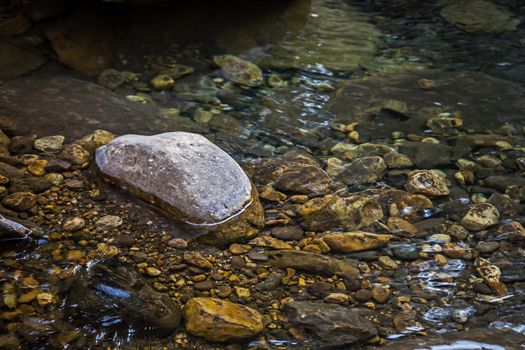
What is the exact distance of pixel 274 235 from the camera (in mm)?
3318

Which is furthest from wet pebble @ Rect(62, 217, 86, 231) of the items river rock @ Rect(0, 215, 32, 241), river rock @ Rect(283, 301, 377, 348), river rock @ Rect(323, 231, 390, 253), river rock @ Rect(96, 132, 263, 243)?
river rock @ Rect(323, 231, 390, 253)

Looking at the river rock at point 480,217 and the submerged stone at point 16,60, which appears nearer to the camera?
the river rock at point 480,217

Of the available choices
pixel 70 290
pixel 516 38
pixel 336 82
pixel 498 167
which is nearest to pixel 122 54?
pixel 336 82

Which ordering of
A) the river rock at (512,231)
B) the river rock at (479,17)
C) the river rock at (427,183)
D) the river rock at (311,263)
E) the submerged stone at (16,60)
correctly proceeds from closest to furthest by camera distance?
1. the river rock at (311,263)
2. the river rock at (512,231)
3. the river rock at (427,183)
4. the submerged stone at (16,60)
5. the river rock at (479,17)

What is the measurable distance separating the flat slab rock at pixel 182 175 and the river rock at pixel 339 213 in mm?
397

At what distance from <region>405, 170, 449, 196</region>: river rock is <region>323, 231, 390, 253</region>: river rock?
543 millimetres

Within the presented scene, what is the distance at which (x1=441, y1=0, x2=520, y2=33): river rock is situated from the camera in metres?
6.16

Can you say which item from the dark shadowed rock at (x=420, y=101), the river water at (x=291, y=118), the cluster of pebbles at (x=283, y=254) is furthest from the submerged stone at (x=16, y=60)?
the dark shadowed rock at (x=420, y=101)

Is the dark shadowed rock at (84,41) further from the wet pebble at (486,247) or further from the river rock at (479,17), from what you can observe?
the river rock at (479,17)

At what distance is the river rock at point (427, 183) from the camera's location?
368cm

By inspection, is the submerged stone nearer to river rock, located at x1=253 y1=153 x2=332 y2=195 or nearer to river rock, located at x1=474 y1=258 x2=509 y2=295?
river rock, located at x1=253 y1=153 x2=332 y2=195

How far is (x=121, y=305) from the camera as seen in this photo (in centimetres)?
259

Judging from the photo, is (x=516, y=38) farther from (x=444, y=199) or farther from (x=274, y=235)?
(x=274, y=235)

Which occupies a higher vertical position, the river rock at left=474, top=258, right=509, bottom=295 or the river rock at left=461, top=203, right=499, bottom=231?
the river rock at left=461, top=203, right=499, bottom=231
